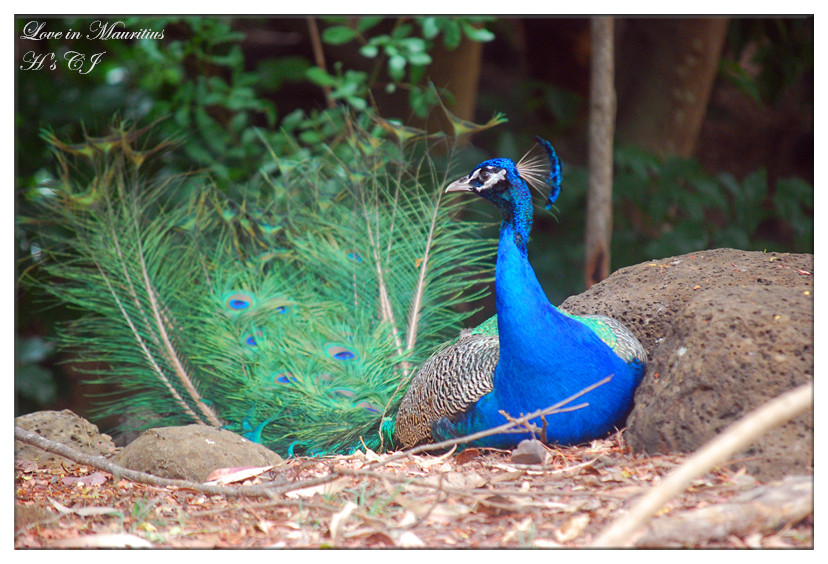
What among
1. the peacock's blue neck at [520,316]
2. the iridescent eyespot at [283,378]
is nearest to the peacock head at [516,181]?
the peacock's blue neck at [520,316]

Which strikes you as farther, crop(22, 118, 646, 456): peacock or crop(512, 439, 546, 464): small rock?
crop(22, 118, 646, 456): peacock

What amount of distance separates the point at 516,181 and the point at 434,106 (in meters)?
2.29

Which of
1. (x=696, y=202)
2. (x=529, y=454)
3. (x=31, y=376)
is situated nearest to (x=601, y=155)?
(x=696, y=202)

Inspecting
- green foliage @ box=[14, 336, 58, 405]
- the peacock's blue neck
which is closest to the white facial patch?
the peacock's blue neck

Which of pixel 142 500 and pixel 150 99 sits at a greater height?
pixel 150 99

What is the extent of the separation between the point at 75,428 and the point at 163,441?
0.80 metres

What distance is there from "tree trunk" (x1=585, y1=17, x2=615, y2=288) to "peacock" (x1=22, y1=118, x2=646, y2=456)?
677mm

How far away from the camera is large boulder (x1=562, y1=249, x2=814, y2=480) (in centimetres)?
193

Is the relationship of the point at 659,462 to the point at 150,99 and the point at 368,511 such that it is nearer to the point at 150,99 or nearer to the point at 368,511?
the point at 368,511

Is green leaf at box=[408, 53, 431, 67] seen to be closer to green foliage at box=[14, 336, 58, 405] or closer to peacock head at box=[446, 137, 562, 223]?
peacock head at box=[446, 137, 562, 223]

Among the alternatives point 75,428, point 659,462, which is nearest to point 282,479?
point 659,462

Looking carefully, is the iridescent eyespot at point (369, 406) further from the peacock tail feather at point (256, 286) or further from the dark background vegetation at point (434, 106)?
the dark background vegetation at point (434, 106)

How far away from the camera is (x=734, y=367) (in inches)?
82.4

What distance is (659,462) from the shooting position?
2.05 metres
